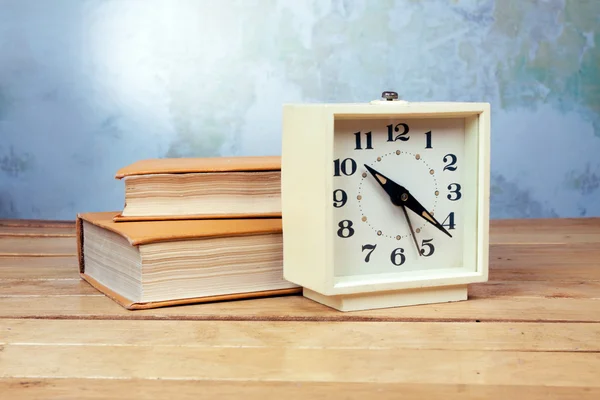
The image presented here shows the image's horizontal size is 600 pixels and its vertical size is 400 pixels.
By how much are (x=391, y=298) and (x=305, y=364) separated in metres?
0.29

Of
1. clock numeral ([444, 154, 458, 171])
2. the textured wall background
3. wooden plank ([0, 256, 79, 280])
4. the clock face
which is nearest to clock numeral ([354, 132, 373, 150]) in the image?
the clock face

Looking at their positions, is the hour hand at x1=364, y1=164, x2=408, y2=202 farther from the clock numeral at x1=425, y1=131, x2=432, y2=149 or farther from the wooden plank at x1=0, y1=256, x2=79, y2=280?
the wooden plank at x1=0, y1=256, x2=79, y2=280

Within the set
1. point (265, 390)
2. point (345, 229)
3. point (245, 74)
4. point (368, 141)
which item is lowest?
point (265, 390)

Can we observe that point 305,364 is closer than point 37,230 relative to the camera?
Yes

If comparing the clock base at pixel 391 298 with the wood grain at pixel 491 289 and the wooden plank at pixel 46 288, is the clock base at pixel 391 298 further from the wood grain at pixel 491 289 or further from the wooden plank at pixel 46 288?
the wooden plank at pixel 46 288

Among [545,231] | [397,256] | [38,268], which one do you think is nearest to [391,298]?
[397,256]

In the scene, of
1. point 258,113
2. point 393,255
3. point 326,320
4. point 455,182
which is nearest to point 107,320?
point 326,320

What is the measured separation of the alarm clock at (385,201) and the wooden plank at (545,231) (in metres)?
0.56

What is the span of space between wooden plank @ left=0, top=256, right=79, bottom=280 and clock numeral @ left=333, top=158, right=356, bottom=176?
507 mm

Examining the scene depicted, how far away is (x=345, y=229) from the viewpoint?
1198mm

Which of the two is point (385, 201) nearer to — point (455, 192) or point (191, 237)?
point (455, 192)

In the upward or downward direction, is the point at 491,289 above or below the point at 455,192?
below

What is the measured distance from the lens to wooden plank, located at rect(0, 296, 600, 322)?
1.16 metres

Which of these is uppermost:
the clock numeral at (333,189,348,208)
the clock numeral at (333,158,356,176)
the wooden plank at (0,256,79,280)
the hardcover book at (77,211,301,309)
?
the clock numeral at (333,158,356,176)
